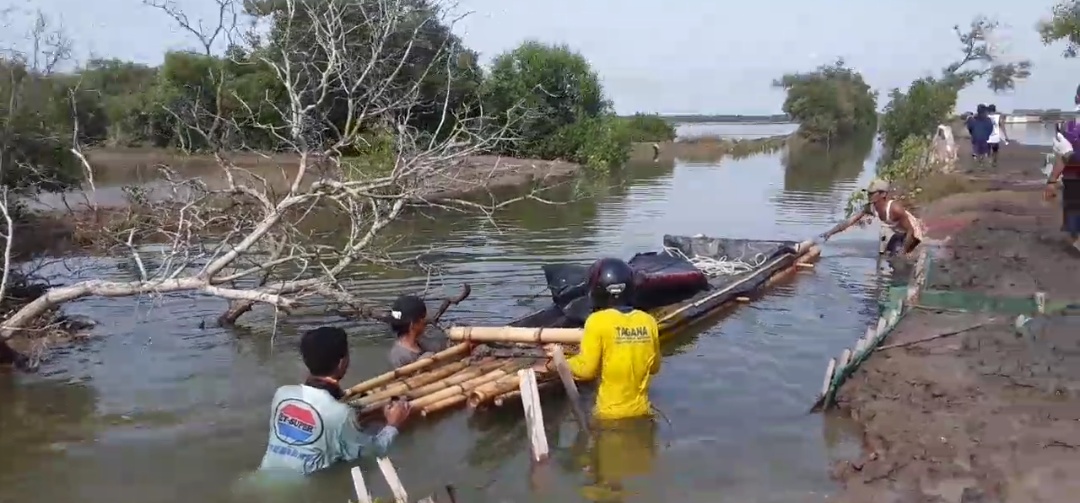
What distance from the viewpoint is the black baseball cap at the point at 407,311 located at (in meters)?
7.48

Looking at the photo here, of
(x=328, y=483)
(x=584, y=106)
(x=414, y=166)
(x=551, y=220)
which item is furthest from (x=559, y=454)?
(x=584, y=106)

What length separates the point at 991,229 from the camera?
1448 cm

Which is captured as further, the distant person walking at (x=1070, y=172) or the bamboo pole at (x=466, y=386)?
the distant person walking at (x=1070, y=172)

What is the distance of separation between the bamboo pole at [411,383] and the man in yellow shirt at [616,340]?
4.68 ft

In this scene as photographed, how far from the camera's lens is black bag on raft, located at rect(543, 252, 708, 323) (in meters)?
9.88

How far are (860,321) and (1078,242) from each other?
3.12 meters

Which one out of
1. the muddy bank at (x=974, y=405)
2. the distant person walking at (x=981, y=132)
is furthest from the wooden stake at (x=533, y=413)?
the distant person walking at (x=981, y=132)

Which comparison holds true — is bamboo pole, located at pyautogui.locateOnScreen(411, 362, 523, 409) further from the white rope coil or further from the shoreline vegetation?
the white rope coil

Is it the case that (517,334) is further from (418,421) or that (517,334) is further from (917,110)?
(917,110)

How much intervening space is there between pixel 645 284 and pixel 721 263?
8.66ft

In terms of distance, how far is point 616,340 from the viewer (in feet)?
20.8

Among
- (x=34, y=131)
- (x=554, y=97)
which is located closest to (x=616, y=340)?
(x=34, y=131)

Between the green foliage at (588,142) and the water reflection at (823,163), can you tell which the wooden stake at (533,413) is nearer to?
the water reflection at (823,163)

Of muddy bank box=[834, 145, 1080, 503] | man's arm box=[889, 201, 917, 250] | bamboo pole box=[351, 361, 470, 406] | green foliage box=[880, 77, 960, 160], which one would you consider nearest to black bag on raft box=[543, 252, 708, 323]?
bamboo pole box=[351, 361, 470, 406]
